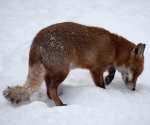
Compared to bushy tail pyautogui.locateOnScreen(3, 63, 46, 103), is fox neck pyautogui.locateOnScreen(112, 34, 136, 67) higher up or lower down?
higher up

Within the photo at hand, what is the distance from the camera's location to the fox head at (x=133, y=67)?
20.5ft

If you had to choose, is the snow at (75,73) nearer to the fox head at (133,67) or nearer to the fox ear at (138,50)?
the fox head at (133,67)

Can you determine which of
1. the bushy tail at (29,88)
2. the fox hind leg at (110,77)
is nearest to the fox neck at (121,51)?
the fox hind leg at (110,77)

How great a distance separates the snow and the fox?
0.33 meters

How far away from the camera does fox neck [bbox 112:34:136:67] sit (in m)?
6.32

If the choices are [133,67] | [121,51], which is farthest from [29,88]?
[133,67]

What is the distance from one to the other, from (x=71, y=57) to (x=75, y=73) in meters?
1.93

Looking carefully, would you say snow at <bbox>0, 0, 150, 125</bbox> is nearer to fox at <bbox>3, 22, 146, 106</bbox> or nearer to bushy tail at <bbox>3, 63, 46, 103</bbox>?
bushy tail at <bbox>3, 63, 46, 103</bbox>

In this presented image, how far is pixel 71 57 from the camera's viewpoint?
→ 18.0ft

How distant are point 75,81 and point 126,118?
291 centimetres

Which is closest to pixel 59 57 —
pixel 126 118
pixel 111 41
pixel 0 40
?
pixel 111 41

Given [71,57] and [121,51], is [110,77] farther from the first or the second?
[71,57]

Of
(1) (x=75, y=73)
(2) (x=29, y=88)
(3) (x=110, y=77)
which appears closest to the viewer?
(2) (x=29, y=88)

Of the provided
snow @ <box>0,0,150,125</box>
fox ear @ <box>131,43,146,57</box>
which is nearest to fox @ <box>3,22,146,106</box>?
fox ear @ <box>131,43,146,57</box>
